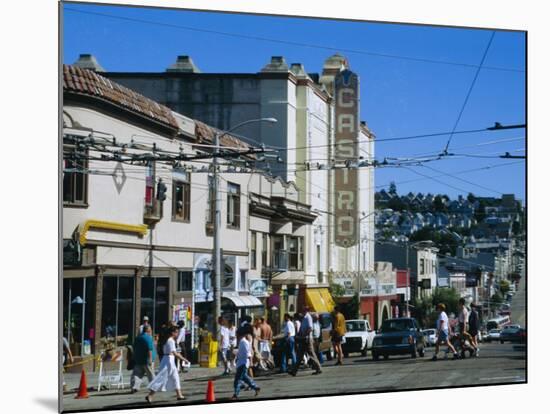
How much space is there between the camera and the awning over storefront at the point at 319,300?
21.8 meters

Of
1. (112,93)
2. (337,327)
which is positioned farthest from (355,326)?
(112,93)

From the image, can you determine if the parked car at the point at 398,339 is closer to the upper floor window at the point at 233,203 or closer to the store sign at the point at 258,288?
the store sign at the point at 258,288

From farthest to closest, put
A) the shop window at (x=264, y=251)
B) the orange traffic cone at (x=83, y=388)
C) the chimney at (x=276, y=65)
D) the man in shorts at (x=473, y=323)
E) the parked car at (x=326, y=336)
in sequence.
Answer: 1. the man in shorts at (x=473, y=323)
2. the parked car at (x=326, y=336)
3. the shop window at (x=264, y=251)
4. the chimney at (x=276, y=65)
5. the orange traffic cone at (x=83, y=388)

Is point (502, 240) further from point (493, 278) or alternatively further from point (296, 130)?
point (296, 130)

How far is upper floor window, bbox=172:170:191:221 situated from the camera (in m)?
20.6

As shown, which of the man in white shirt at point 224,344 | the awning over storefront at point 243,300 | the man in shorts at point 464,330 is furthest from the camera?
the man in shorts at point 464,330

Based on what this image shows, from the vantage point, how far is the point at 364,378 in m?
21.6

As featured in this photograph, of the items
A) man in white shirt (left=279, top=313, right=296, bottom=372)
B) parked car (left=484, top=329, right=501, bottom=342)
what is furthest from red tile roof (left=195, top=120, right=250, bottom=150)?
parked car (left=484, top=329, right=501, bottom=342)

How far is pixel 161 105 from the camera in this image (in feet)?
66.7

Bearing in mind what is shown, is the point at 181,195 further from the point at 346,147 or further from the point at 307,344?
the point at 307,344

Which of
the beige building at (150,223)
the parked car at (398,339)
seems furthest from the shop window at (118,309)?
the parked car at (398,339)

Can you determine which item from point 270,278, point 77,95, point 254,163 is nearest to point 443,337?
point 270,278

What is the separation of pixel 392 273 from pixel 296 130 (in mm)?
3533

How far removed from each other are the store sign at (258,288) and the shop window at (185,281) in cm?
123
